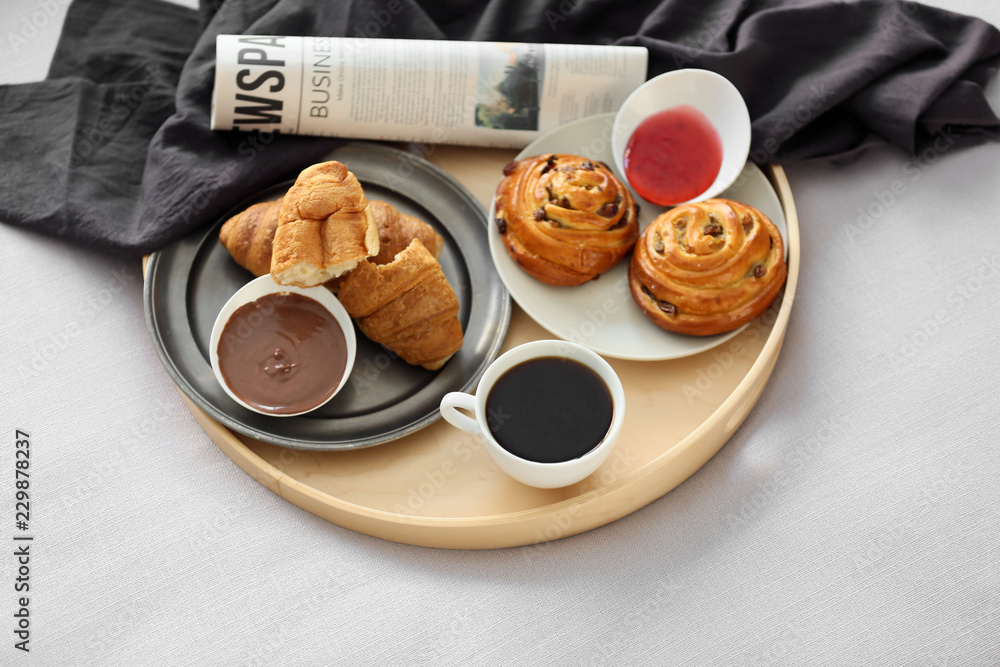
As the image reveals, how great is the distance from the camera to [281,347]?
5.59 feet

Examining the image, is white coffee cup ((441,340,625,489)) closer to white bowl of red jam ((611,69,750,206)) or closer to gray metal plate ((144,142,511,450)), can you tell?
gray metal plate ((144,142,511,450))

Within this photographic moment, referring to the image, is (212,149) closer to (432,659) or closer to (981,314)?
(432,659)

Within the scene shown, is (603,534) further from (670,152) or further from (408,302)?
(670,152)

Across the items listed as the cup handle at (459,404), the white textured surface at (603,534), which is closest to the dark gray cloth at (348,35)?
the white textured surface at (603,534)

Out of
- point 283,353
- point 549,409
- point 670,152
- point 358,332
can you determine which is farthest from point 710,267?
point 283,353

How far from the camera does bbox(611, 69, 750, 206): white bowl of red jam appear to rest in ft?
6.42

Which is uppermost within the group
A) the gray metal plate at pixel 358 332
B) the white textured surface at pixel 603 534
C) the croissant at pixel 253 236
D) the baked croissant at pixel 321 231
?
the baked croissant at pixel 321 231

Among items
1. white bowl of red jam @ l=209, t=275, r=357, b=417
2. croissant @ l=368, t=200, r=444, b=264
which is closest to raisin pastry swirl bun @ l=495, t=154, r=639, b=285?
croissant @ l=368, t=200, r=444, b=264

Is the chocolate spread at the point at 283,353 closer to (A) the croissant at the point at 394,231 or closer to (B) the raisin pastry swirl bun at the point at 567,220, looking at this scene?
(A) the croissant at the point at 394,231

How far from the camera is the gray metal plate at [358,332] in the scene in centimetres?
171

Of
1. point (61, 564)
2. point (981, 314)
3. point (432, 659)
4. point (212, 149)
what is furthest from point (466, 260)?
point (981, 314)

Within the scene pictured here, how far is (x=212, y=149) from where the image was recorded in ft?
6.61

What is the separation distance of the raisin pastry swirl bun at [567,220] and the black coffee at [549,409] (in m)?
0.34

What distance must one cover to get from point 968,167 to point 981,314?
0.42 m
